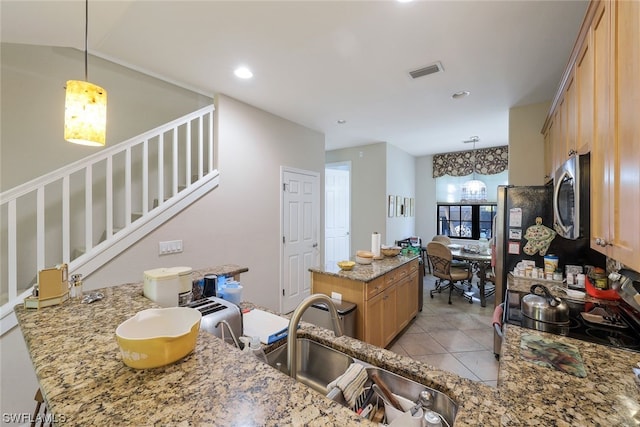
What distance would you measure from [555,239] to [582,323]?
1279 millimetres

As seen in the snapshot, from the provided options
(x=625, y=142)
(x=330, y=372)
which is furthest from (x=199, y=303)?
(x=625, y=142)

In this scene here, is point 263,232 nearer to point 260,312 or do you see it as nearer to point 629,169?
point 260,312

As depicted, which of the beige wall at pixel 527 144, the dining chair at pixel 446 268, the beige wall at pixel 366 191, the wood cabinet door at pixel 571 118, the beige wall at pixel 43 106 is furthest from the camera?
the beige wall at pixel 366 191

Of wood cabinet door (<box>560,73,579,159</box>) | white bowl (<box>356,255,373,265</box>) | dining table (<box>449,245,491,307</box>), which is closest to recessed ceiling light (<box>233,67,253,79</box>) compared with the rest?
white bowl (<box>356,255,373,265</box>)

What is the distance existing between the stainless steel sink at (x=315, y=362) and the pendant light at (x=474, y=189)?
5102 millimetres

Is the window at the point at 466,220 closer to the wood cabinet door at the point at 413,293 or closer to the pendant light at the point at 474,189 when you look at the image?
the pendant light at the point at 474,189

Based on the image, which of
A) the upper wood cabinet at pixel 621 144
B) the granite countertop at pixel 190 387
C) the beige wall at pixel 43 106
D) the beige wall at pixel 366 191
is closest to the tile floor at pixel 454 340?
the beige wall at pixel 366 191

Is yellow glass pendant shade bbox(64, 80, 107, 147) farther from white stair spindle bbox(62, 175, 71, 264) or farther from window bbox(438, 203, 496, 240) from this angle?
window bbox(438, 203, 496, 240)

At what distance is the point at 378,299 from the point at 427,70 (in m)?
2.20

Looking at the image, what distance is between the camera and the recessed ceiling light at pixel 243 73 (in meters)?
2.45

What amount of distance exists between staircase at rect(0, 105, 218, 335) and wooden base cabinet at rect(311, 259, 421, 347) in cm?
170

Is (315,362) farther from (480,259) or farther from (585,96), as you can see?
(480,259)

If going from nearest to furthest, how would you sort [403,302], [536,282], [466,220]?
[536,282], [403,302], [466,220]

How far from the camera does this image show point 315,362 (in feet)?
3.82
